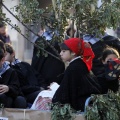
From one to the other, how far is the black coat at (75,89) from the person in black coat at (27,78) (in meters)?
1.01

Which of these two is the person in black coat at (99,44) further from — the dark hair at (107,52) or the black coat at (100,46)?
the dark hair at (107,52)

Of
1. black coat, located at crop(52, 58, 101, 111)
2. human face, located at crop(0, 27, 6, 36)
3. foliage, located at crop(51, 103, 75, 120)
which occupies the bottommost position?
foliage, located at crop(51, 103, 75, 120)

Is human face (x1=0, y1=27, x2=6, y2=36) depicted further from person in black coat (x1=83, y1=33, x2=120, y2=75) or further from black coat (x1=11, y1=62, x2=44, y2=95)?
person in black coat (x1=83, y1=33, x2=120, y2=75)

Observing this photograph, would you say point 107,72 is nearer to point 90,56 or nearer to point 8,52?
point 90,56

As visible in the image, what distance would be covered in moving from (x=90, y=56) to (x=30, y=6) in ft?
3.33

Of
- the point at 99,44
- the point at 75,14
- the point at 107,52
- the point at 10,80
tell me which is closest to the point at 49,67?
the point at 99,44

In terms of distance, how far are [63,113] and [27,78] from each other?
1767 mm

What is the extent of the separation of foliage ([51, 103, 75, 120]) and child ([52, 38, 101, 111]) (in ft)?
0.62

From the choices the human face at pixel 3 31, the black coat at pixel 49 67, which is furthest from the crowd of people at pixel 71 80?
the human face at pixel 3 31

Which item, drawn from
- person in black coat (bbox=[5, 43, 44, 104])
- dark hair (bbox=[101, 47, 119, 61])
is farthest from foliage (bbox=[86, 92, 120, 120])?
person in black coat (bbox=[5, 43, 44, 104])

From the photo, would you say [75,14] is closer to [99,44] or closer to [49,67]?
[99,44]

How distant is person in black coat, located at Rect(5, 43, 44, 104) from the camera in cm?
636

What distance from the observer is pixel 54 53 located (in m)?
6.96

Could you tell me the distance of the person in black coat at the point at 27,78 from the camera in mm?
6363
